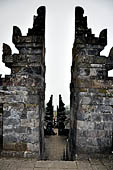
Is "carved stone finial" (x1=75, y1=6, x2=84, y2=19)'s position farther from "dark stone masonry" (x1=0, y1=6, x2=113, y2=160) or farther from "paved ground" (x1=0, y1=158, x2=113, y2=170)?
"paved ground" (x1=0, y1=158, x2=113, y2=170)

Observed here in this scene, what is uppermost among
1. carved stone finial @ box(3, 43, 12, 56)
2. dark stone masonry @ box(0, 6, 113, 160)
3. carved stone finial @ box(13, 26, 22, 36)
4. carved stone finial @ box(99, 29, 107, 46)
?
carved stone finial @ box(13, 26, 22, 36)

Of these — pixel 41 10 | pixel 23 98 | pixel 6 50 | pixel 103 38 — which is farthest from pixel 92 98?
pixel 41 10

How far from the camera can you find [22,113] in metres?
5.33

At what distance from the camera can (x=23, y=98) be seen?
5.38 metres

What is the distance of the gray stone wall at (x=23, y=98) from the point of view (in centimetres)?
527

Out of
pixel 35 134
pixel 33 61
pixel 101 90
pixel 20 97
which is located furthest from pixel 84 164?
pixel 33 61

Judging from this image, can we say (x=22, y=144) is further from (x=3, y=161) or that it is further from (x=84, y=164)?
(x=84, y=164)

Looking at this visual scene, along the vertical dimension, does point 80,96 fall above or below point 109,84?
below

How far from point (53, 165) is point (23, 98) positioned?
217 centimetres

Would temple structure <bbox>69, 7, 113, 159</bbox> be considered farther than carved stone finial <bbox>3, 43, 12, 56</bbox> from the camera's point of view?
No

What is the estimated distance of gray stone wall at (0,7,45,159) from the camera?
17.3ft

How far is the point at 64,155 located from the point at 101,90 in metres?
3.08

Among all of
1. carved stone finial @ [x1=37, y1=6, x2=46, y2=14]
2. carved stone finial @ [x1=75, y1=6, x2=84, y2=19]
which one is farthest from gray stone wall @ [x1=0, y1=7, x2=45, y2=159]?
carved stone finial @ [x1=75, y1=6, x2=84, y2=19]

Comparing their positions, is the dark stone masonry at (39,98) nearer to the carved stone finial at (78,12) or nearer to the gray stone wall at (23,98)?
the gray stone wall at (23,98)
